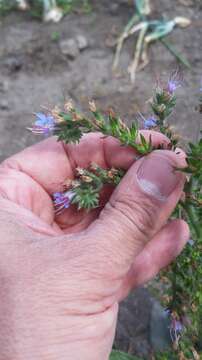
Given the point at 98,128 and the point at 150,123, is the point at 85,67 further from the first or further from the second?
the point at 98,128

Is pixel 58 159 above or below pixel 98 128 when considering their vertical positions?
below

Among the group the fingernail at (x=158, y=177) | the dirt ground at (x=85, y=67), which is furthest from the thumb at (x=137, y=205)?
the dirt ground at (x=85, y=67)

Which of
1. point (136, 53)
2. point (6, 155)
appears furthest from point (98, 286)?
point (136, 53)

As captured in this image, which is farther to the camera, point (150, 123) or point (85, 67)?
point (85, 67)

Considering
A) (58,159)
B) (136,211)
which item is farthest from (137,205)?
(58,159)

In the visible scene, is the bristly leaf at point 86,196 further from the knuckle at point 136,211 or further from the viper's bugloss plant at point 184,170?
the knuckle at point 136,211

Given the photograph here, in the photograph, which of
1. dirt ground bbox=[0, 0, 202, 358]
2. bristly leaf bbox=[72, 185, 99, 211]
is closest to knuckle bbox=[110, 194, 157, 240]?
bristly leaf bbox=[72, 185, 99, 211]

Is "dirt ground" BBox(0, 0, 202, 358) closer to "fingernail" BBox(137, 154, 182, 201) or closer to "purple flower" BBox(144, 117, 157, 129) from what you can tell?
"purple flower" BBox(144, 117, 157, 129)
